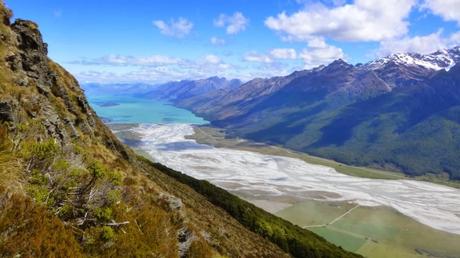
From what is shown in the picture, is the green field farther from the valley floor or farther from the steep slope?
the steep slope

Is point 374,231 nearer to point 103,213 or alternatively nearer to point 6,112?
point 103,213

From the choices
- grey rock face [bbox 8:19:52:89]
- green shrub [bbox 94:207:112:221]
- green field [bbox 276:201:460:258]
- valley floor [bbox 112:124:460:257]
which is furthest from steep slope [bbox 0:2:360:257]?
valley floor [bbox 112:124:460:257]

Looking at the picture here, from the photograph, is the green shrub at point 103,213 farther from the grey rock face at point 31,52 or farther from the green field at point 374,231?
the green field at point 374,231

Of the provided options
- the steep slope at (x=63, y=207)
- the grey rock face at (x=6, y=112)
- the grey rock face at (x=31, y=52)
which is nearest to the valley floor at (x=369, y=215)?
the grey rock face at (x=31, y=52)

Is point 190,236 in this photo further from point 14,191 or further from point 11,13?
point 11,13

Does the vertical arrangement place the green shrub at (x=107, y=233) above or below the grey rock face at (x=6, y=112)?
below

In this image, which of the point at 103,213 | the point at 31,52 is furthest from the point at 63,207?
the point at 31,52

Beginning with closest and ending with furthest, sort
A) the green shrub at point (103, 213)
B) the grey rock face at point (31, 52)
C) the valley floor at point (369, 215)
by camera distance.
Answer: the green shrub at point (103, 213)
the grey rock face at point (31, 52)
the valley floor at point (369, 215)

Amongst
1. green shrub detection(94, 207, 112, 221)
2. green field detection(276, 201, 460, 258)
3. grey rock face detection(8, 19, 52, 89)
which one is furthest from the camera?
green field detection(276, 201, 460, 258)
